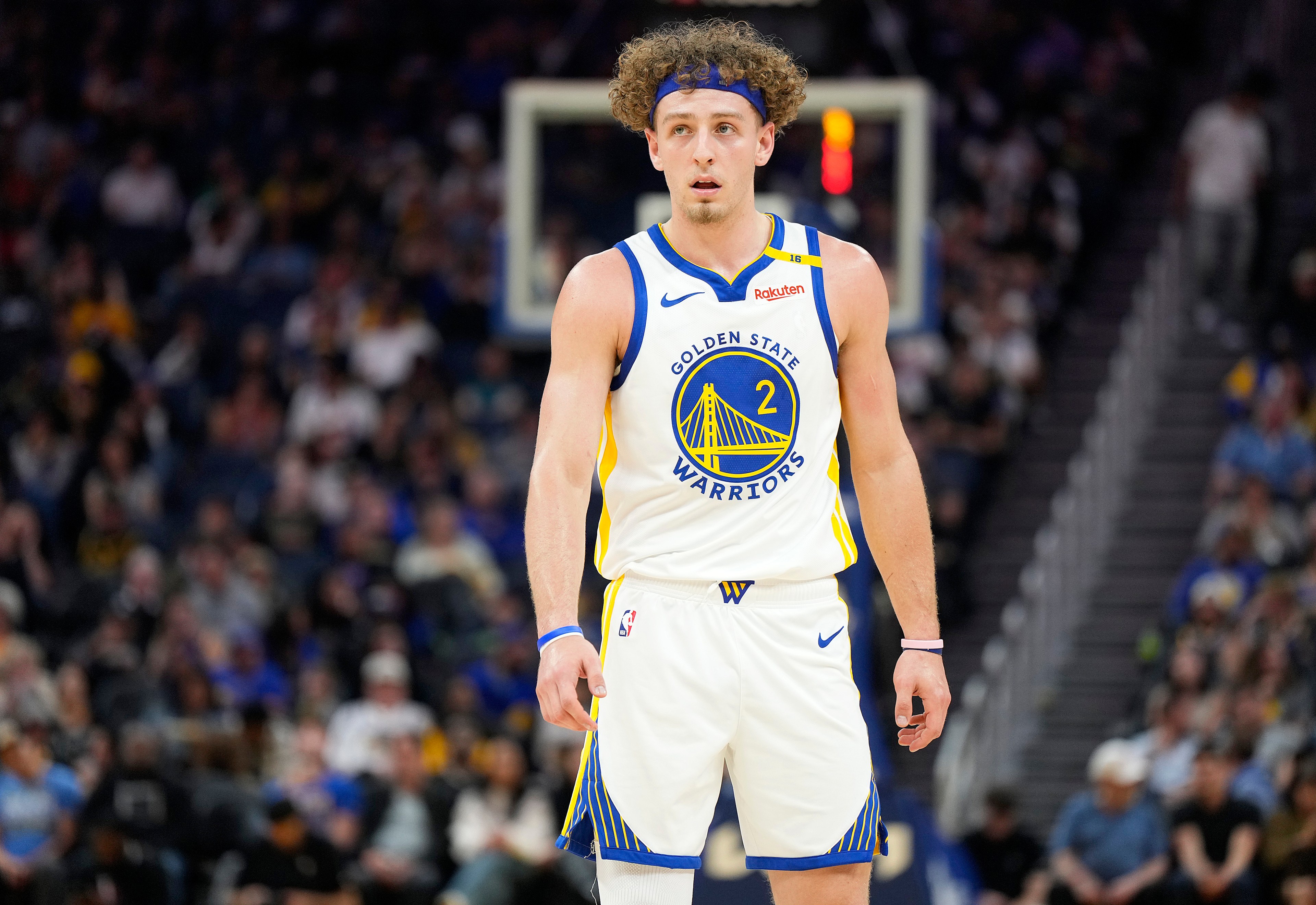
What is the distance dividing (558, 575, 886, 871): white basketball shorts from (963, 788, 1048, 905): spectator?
701cm

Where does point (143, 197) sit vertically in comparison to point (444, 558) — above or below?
above

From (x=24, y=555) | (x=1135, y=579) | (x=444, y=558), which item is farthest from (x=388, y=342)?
(x=1135, y=579)

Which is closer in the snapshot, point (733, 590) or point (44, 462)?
point (733, 590)

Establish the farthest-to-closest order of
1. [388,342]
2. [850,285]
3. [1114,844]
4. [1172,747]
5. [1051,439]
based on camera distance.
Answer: [1051,439], [388,342], [1172,747], [1114,844], [850,285]

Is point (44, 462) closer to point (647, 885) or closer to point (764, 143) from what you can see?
point (764, 143)

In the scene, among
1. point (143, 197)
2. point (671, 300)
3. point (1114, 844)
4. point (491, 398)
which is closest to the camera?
point (671, 300)

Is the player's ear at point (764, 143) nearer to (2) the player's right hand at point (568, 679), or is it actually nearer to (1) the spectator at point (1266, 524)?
(2) the player's right hand at point (568, 679)

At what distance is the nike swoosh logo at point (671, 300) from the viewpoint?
448 cm

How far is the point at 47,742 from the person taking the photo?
39.0ft

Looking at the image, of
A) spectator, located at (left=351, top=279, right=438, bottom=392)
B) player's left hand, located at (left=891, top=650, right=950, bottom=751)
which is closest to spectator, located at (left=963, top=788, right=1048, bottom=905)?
spectator, located at (left=351, top=279, right=438, bottom=392)

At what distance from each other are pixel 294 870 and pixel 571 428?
694 cm

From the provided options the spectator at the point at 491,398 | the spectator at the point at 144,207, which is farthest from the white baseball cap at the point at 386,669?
the spectator at the point at 144,207

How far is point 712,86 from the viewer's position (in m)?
4.52

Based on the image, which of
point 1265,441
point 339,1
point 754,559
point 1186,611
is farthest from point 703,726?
point 339,1
